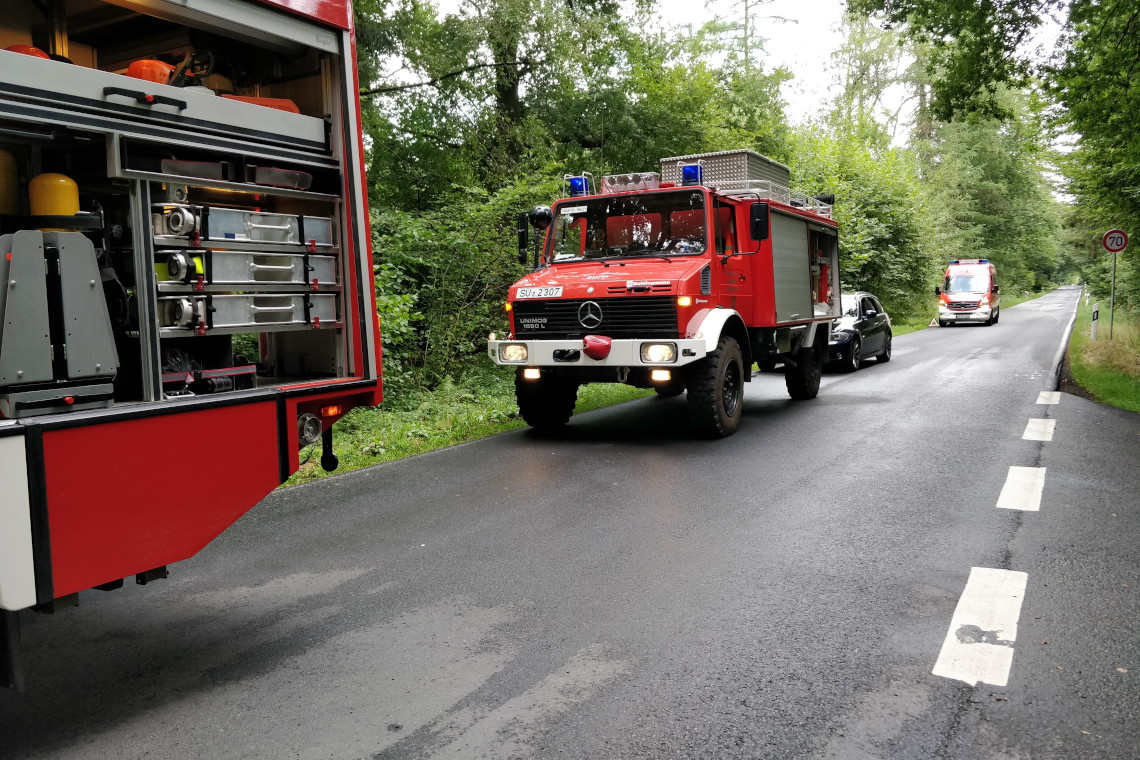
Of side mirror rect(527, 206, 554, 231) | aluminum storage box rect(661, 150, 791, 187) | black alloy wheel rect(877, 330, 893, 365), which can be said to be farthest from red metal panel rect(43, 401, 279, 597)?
black alloy wheel rect(877, 330, 893, 365)

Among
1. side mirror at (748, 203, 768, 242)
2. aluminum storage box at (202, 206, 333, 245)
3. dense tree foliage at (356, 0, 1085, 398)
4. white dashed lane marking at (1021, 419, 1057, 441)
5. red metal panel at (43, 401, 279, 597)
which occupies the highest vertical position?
dense tree foliage at (356, 0, 1085, 398)

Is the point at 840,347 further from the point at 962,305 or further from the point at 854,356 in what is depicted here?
Result: the point at 962,305

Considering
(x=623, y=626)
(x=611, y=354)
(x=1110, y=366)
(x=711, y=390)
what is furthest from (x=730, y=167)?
(x=1110, y=366)

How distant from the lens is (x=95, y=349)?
310 cm

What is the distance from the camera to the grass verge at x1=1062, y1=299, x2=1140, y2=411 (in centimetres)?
1210

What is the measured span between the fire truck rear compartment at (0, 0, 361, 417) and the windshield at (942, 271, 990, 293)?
33.7 m

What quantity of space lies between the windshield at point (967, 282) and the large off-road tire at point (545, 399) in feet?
93.5

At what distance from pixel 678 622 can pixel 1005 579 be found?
77.3 inches

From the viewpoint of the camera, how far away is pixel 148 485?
3211mm

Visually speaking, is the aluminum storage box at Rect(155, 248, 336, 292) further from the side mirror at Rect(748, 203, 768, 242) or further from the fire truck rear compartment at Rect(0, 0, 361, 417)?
the side mirror at Rect(748, 203, 768, 242)

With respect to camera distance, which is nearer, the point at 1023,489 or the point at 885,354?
the point at 1023,489

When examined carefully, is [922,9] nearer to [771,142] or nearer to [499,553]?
[499,553]

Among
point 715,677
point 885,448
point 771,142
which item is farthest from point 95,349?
point 771,142

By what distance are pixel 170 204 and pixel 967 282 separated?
35088 mm
